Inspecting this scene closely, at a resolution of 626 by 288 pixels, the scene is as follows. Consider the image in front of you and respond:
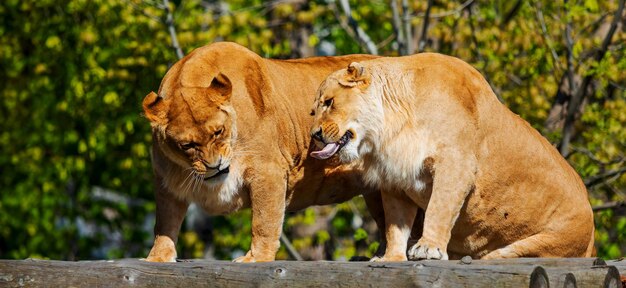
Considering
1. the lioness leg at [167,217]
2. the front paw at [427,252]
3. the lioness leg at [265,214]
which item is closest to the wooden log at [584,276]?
the front paw at [427,252]

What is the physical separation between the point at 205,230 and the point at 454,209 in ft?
33.7

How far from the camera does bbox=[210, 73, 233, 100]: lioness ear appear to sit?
721 cm

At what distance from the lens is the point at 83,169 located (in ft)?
60.8

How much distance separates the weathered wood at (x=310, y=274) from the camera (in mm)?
5629

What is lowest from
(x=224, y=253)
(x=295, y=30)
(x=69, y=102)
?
(x=224, y=253)

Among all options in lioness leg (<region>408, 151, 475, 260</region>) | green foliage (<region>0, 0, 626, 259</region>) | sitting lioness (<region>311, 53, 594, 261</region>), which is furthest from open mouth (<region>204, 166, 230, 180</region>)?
green foliage (<region>0, 0, 626, 259</region>)

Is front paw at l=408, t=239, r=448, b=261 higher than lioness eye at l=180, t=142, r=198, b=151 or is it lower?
lower

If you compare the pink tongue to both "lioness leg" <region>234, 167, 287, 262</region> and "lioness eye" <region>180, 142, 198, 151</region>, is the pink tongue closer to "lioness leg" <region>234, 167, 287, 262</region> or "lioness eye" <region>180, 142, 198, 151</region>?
"lioness leg" <region>234, 167, 287, 262</region>

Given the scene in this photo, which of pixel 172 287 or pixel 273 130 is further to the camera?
pixel 273 130

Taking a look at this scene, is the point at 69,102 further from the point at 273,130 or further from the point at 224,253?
the point at 273,130

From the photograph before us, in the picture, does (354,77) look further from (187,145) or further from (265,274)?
(265,274)

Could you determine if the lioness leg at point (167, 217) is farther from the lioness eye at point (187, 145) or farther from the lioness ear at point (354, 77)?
the lioness ear at point (354, 77)

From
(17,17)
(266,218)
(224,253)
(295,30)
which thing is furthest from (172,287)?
(17,17)

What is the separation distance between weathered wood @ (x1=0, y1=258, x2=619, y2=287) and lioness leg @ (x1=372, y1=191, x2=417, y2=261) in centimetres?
118
